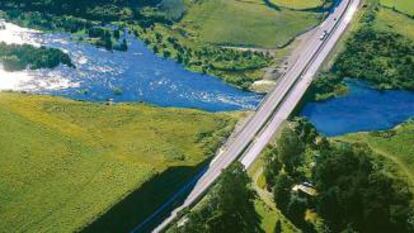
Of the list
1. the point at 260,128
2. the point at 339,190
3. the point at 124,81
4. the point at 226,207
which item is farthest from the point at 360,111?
the point at 226,207

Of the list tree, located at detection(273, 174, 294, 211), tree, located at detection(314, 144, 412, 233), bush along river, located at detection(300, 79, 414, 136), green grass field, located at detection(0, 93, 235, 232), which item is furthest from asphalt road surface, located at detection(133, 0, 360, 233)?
tree, located at detection(314, 144, 412, 233)

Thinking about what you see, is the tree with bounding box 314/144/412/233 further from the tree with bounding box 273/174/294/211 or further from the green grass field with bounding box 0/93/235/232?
the green grass field with bounding box 0/93/235/232

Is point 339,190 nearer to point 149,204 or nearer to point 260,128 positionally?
point 260,128

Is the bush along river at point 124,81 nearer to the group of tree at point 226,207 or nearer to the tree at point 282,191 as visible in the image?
the tree at point 282,191

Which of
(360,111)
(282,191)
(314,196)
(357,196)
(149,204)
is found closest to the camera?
(357,196)

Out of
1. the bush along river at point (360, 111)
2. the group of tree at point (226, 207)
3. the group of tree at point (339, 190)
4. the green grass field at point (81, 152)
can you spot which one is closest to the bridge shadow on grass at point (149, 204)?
the green grass field at point (81, 152)

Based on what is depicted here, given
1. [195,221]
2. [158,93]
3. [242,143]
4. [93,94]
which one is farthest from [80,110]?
[195,221]

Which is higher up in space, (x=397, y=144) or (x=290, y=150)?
(x=290, y=150)
